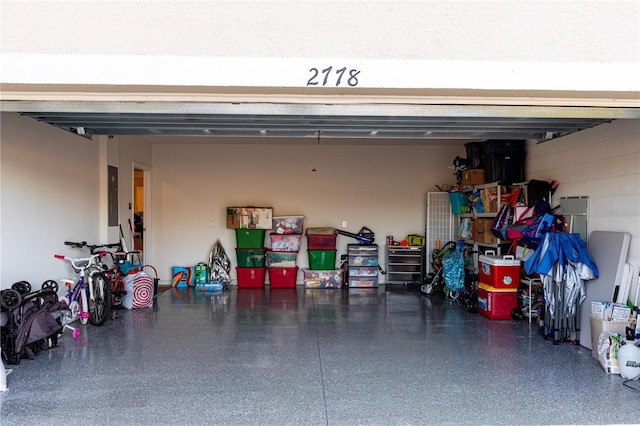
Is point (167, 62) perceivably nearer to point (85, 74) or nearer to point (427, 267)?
point (85, 74)

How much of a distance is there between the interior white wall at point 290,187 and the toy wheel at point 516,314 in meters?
3.27

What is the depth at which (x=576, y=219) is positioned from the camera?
5.37 meters

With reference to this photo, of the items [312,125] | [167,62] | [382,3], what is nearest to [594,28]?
[382,3]

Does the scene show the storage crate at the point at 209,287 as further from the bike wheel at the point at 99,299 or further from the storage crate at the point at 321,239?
the bike wheel at the point at 99,299

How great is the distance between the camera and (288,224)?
28.0 ft

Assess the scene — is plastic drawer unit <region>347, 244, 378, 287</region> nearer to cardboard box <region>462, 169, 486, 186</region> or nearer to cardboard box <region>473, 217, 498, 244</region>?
cardboard box <region>473, 217, 498, 244</region>

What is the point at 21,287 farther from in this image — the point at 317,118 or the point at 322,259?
the point at 322,259

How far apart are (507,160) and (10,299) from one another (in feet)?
20.5

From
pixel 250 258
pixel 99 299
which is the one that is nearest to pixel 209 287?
pixel 250 258

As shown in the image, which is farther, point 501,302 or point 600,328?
point 501,302

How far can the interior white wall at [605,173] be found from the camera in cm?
446

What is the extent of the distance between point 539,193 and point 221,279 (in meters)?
5.58

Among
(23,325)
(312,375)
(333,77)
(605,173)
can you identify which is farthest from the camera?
(605,173)

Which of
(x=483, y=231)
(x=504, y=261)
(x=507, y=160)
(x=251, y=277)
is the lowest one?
(x=251, y=277)
